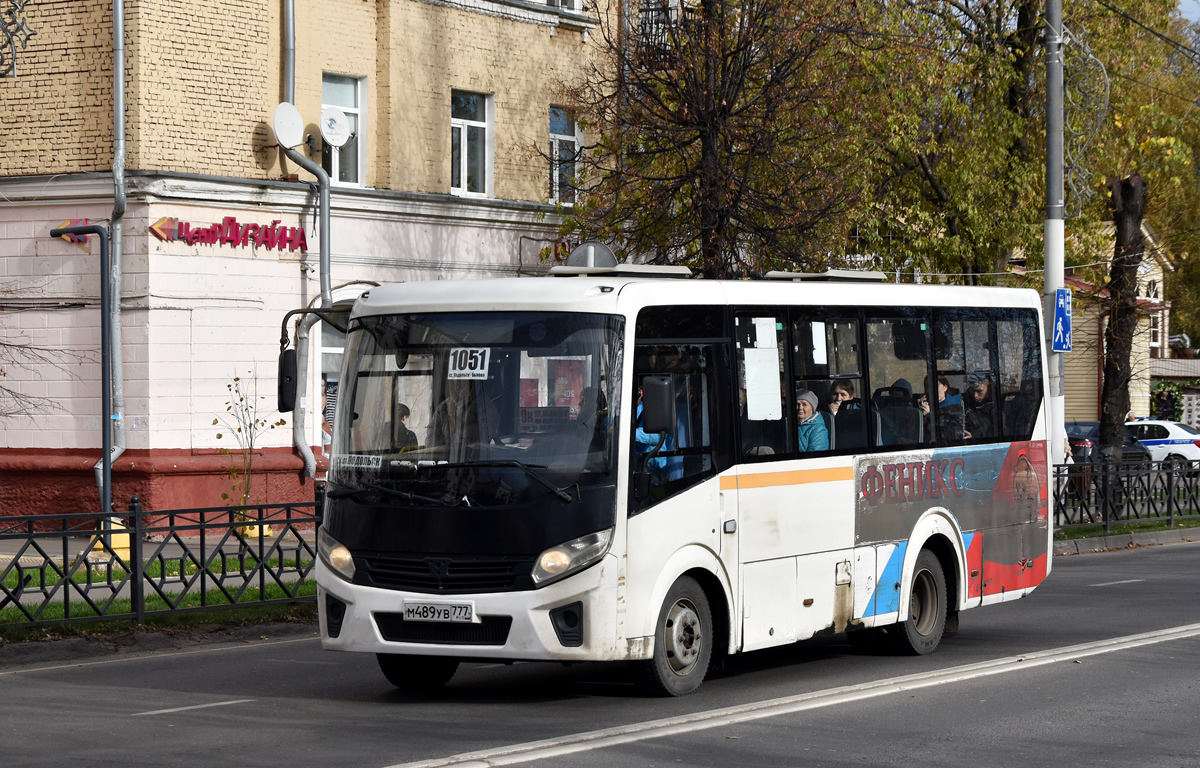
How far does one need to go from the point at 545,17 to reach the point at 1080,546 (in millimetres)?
11821

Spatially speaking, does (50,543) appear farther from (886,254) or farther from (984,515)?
(886,254)

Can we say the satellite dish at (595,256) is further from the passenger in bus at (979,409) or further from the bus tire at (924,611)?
the bus tire at (924,611)

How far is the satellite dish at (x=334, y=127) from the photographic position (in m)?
23.9

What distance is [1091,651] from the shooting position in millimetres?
11961

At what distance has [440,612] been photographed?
9500 millimetres

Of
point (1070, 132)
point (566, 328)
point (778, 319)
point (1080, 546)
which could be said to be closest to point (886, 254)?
point (1070, 132)

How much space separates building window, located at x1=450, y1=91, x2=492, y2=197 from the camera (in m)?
26.2

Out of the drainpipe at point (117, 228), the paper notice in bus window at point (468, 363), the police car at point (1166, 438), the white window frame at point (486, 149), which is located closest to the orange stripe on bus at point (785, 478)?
the paper notice in bus window at point (468, 363)

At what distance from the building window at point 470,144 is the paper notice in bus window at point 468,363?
16.4 m

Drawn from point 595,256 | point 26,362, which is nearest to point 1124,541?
point 595,256

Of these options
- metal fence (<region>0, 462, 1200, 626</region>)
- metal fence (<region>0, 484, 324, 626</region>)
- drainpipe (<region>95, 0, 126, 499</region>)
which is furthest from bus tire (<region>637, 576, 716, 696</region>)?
drainpipe (<region>95, 0, 126, 499</region>)

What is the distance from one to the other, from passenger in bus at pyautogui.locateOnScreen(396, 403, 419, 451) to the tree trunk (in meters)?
21.0

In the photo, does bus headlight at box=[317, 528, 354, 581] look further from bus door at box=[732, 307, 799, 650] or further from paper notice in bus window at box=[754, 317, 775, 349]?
paper notice in bus window at box=[754, 317, 775, 349]

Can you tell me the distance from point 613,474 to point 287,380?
240cm
